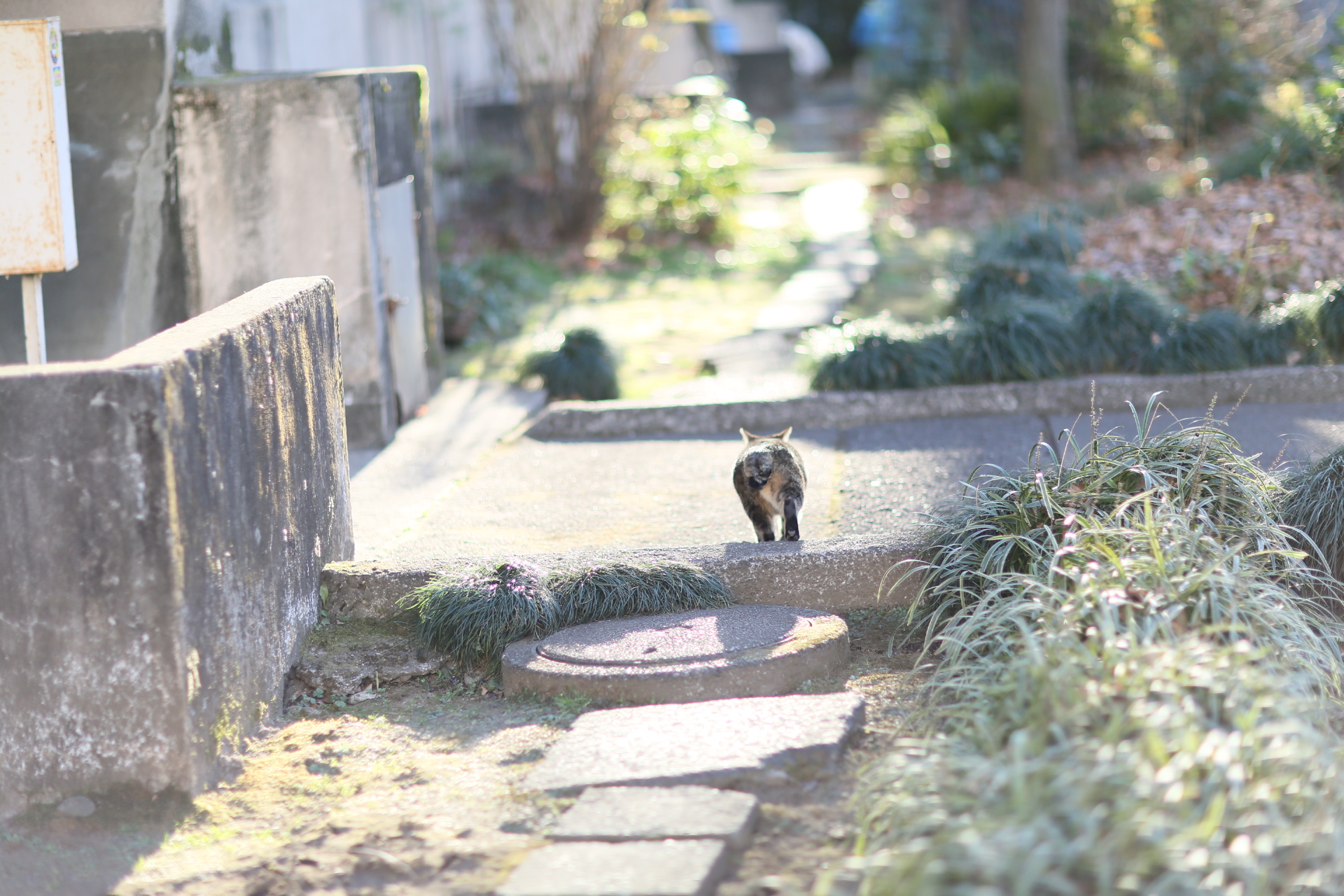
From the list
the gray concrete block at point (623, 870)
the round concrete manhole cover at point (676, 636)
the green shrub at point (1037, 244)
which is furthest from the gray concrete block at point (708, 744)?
the green shrub at point (1037, 244)

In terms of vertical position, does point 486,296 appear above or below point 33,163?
below

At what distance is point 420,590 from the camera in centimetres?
409

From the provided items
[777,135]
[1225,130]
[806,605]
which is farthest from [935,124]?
[806,605]

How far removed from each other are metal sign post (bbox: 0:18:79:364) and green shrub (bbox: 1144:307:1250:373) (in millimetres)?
5031

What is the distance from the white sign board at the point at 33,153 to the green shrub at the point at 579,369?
282 cm

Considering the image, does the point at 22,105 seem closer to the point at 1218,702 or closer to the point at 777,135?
the point at 1218,702

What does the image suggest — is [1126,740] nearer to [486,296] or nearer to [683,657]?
[683,657]

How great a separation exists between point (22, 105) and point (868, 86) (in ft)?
65.4

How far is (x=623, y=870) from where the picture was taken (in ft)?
8.96

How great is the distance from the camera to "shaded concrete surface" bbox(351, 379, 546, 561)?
491 cm

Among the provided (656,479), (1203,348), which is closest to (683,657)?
(656,479)

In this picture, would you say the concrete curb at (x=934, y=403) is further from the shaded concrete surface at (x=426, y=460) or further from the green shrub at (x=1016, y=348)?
the shaded concrete surface at (x=426, y=460)

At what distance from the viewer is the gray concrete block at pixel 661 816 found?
9.50 feet

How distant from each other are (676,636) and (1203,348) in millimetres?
3760
